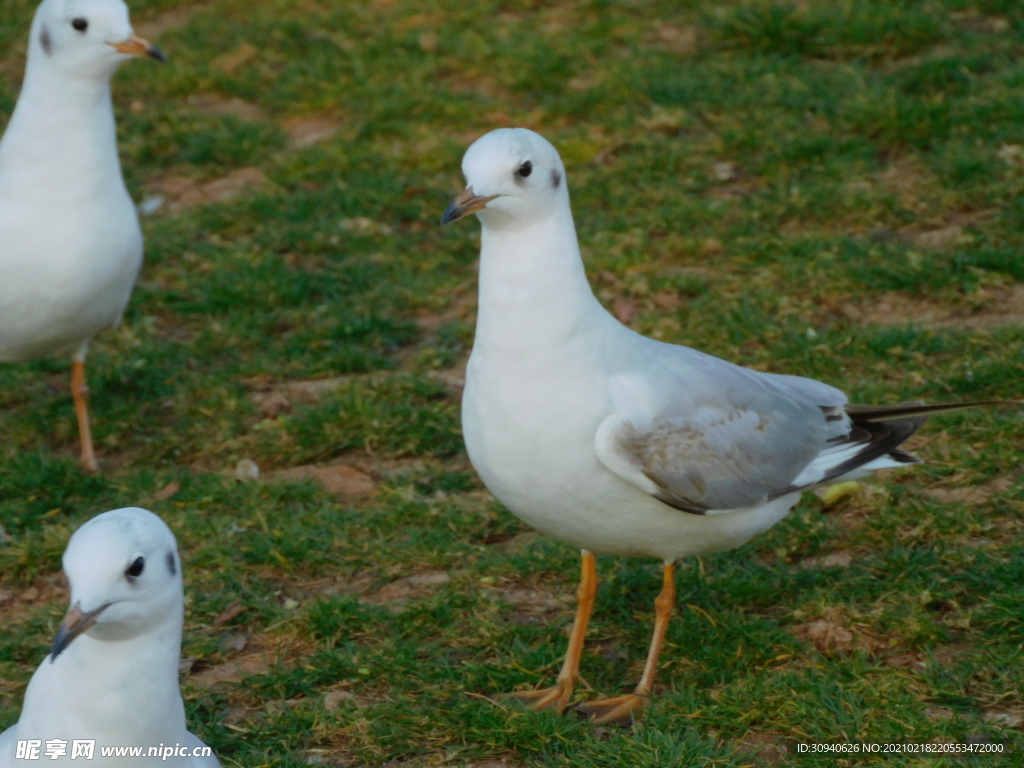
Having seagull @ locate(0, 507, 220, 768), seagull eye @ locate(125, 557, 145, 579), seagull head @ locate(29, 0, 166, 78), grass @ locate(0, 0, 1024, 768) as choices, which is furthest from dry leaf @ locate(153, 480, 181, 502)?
seagull eye @ locate(125, 557, 145, 579)

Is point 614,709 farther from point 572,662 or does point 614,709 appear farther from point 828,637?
point 828,637

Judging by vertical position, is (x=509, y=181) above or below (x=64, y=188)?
above

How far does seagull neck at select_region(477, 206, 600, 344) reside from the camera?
3.56 m

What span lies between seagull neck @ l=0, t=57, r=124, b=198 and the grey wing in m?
2.48

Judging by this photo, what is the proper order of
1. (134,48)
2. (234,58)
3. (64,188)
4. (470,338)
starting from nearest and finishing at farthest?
(64,188)
(134,48)
(470,338)
(234,58)

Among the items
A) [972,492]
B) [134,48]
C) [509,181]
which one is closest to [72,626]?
[509,181]

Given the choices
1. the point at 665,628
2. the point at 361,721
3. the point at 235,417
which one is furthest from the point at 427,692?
the point at 235,417

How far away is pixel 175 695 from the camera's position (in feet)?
10.5

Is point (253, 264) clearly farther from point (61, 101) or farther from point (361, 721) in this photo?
point (361, 721)

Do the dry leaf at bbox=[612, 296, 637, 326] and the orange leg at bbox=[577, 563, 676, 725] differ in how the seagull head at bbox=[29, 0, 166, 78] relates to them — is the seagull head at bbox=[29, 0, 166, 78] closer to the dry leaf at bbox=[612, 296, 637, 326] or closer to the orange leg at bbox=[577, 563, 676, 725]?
the dry leaf at bbox=[612, 296, 637, 326]

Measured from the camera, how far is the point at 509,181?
11.4ft

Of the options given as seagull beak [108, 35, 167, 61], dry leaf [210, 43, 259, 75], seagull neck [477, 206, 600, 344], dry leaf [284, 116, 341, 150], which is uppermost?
seagull beak [108, 35, 167, 61]

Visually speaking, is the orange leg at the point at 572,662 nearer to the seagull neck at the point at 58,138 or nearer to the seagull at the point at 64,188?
the seagull at the point at 64,188

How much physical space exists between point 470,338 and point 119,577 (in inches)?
122
